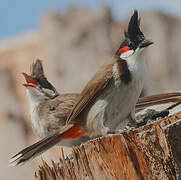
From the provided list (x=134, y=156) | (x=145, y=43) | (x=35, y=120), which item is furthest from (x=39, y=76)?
(x=134, y=156)

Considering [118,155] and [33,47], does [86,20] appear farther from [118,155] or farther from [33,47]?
[118,155]

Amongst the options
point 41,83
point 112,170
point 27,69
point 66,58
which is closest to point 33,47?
point 27,69

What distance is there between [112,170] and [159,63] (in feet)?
38.9

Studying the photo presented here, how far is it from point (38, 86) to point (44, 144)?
4.67ft

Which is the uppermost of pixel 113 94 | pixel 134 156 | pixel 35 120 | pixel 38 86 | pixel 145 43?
pixel 145 43

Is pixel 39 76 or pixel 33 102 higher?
pixel 39 76

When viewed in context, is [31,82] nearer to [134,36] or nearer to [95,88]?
[95,88]

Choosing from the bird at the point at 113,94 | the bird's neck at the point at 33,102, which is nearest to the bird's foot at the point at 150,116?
the bird at the point at 113,94

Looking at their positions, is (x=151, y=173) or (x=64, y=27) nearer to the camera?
(x=151, y=173)

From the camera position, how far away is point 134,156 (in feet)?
10.9

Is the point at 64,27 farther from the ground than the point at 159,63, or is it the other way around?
the point at 64,27

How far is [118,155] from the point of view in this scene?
3357mm

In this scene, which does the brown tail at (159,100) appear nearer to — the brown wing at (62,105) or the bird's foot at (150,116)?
the bird's foot at (150,116)

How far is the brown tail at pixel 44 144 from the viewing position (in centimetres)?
418
